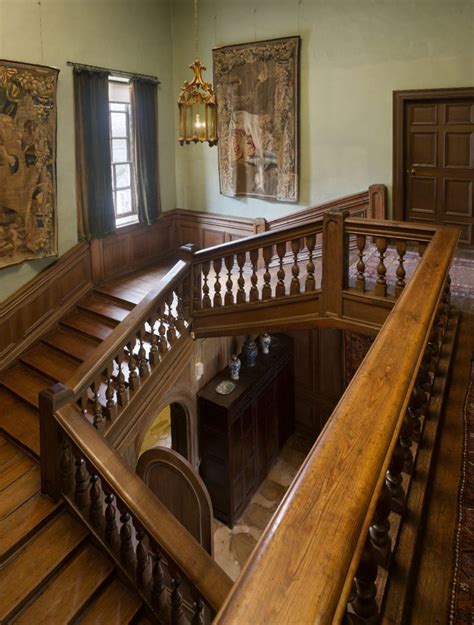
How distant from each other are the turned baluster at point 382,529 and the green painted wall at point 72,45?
210 inches

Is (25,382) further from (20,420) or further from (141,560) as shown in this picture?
(141,560)

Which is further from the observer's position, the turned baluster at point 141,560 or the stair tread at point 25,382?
the stair tread at point 25,382

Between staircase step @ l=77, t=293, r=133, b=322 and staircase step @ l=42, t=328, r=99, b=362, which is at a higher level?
staircase step @ l=77, t=293, r=133, b=322

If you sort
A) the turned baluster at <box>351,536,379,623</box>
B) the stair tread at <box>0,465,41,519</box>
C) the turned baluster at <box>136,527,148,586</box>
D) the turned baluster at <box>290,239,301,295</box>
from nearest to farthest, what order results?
the turned baluster at <box>351,536,379,623</box> < the turned baluster at <box>136,527,148,586</box> < the stair tread at <box>0,465,41,519</box> < the turned baluster at <box>290,239,301,295</box>

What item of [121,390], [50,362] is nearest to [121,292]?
[50,362]

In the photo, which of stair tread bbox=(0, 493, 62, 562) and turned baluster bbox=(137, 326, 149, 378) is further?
turned baluster bbox=(137, 326, 149, 378)

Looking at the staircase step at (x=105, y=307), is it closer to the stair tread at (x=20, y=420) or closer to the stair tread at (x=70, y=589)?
the stair tread at (x=20, y=420)

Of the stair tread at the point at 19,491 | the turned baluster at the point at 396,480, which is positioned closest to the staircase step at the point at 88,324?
the stair tread at the point at 19,491

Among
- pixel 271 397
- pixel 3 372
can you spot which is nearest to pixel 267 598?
pixel 3 372

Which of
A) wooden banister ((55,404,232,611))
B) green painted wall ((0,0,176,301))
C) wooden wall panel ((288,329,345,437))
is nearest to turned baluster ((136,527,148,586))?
wooden banister ((55,404,232,611))

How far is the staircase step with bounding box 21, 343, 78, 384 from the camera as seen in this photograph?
5496 mm

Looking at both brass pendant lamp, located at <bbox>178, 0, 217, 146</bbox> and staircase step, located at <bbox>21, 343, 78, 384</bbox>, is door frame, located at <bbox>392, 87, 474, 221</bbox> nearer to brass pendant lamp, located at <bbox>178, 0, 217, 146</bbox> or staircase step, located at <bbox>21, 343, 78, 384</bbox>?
brass pendant lamp, located at <bbox>178, 0, 217, 146</bbox>

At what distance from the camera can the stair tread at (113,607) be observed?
131 inches

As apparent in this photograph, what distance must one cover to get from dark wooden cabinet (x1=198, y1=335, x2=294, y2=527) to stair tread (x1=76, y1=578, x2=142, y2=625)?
9.05ft
